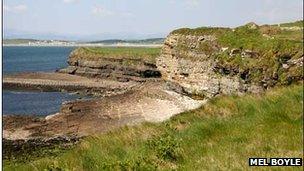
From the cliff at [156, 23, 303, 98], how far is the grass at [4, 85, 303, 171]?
87.2 feet

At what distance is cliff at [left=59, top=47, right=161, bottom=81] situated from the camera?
91125mm

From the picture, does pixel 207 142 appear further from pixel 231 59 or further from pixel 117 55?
pixel 117 55

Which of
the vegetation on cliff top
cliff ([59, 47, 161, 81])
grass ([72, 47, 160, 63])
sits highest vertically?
the vegetation on cliff top

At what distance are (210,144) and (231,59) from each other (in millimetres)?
43214

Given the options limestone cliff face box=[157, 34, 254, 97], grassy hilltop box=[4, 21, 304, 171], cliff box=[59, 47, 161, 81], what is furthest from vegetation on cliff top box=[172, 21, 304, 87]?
cliff box=[59, 47, 161, 81]

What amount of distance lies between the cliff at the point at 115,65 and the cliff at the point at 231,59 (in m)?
26.1

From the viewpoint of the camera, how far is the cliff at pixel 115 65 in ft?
299

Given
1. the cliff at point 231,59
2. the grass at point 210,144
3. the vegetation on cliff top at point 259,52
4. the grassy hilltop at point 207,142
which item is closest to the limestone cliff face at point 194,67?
the cliff at point 231,59

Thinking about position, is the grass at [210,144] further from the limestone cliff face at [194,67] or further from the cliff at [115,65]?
the cliff at [115,65]

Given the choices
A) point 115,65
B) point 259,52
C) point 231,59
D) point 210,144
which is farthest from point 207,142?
point 115,65

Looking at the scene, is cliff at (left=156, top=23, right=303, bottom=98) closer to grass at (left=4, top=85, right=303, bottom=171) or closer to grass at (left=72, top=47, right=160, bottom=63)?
grass at (left=4, top=85, right=303, bottom=171)

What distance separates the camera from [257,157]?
6258 millimetres

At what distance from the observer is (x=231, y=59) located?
4988cm

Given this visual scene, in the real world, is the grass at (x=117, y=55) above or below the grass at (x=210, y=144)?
below
